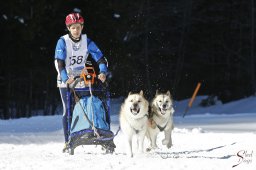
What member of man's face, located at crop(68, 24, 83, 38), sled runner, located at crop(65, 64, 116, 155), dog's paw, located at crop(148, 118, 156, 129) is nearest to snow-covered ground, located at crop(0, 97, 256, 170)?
sled runner, located at crop(65, 64, 116, 155)

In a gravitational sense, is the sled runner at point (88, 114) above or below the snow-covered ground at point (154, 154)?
above

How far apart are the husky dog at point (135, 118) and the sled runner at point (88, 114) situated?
338mm

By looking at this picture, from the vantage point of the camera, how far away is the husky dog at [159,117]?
28.1 ft

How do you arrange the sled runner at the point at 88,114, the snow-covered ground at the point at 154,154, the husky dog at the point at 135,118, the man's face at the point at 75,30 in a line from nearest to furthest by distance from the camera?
the snow-covered ground at the point at 154,154 < the husky dog at the point at 135,118 < the sled runner at the point at 88,114 < the man's face at the point at 75,30

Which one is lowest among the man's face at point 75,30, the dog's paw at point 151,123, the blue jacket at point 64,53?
the dog's paw at point 151,123

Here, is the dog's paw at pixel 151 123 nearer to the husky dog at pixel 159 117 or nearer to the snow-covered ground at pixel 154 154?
the husky dog at pixel 159 117

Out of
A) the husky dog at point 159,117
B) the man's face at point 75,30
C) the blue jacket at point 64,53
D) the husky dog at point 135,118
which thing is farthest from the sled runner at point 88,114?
the husky dog at point 159,117

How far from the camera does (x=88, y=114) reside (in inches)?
318

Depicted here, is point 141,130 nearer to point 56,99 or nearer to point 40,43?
point 40,43

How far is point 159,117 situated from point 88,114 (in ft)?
3.71

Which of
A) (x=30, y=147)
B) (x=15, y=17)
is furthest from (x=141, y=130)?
(x=15, y=17)

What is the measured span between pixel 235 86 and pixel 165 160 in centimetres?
2026

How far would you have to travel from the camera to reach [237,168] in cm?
634

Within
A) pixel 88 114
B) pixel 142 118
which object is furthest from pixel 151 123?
pixel 88 114
